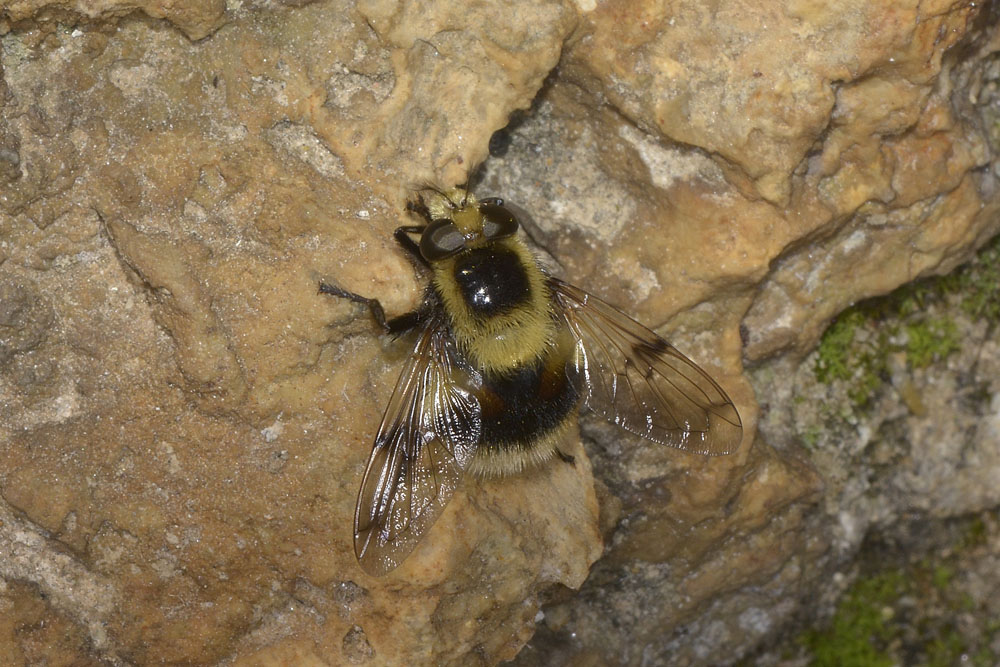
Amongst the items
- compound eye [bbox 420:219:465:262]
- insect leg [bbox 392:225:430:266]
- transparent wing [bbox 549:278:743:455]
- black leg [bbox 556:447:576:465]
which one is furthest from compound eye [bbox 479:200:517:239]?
black leg [bbox 556:447:576:465]

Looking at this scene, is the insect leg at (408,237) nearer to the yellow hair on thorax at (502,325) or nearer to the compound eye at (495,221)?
the yellow hair on thorax at (502,325)

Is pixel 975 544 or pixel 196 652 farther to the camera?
pixel 975 544

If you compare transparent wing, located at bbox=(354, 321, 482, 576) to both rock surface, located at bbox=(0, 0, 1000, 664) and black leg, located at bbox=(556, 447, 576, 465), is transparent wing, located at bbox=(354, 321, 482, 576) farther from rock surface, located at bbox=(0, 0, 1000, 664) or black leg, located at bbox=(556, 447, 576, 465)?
black leg, located at bbox=(556, 447, 576, 465)

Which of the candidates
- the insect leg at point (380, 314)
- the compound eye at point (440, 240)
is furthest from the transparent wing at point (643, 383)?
the insect leg at point (380, 314)

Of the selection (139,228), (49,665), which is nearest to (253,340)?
(139,228)

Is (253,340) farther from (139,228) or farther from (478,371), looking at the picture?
(478,371)

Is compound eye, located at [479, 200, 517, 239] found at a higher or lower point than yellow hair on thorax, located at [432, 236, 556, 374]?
higher

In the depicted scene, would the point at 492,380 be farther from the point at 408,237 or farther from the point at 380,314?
the point at 408,237

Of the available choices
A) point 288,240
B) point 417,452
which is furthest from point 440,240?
point 417,452
